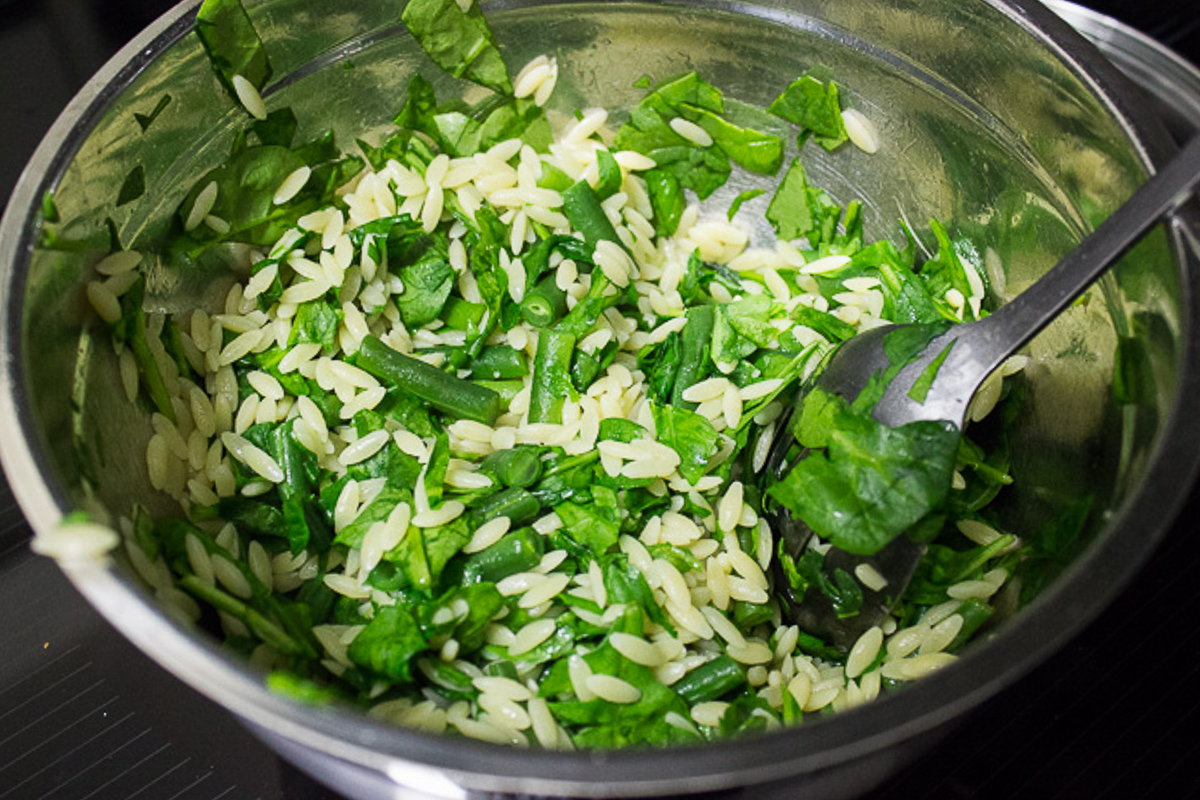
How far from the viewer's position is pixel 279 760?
35.4 inches

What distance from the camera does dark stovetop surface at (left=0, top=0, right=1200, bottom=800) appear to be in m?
0.89

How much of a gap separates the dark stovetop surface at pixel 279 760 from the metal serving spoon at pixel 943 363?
142 millimetres

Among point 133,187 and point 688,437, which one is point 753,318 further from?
point 133,187

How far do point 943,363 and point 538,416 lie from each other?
393 millimetres

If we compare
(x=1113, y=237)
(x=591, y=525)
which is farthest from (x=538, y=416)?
(x=1113, y=237)

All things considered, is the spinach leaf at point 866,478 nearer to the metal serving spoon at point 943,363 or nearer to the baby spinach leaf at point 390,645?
the metal serving spoon at point 943,363

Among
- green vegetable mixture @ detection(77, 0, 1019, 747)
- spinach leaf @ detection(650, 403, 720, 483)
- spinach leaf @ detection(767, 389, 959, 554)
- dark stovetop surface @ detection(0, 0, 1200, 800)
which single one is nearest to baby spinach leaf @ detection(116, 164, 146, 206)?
green vegetable mixture @ detection(77, 0, 1019, 747)

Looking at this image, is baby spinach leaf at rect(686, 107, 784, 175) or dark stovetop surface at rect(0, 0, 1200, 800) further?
baby spinach leaf at rect(686, 107, 784, 175)

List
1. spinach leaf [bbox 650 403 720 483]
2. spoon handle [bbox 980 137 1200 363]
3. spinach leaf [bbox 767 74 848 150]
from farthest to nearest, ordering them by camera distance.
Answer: spinach leaf [bbox 767 74 848 150] → spinach leaf [bbox 650 403 720 483] → spoon handle [bbox 980 137 1200 363]

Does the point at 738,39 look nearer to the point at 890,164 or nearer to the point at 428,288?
the point at 890,164

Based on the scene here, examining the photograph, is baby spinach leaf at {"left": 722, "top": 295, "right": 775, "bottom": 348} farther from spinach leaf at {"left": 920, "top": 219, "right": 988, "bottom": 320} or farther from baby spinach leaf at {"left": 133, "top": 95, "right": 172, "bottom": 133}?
baby spinach leaf at {"left": 133, "top": 95, "right": 172, "bottom": 133}

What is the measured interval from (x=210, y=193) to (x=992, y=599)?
0.82m

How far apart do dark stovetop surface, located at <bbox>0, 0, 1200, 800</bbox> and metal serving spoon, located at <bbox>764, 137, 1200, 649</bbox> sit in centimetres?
14

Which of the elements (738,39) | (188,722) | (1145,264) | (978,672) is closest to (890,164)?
(738,39)
